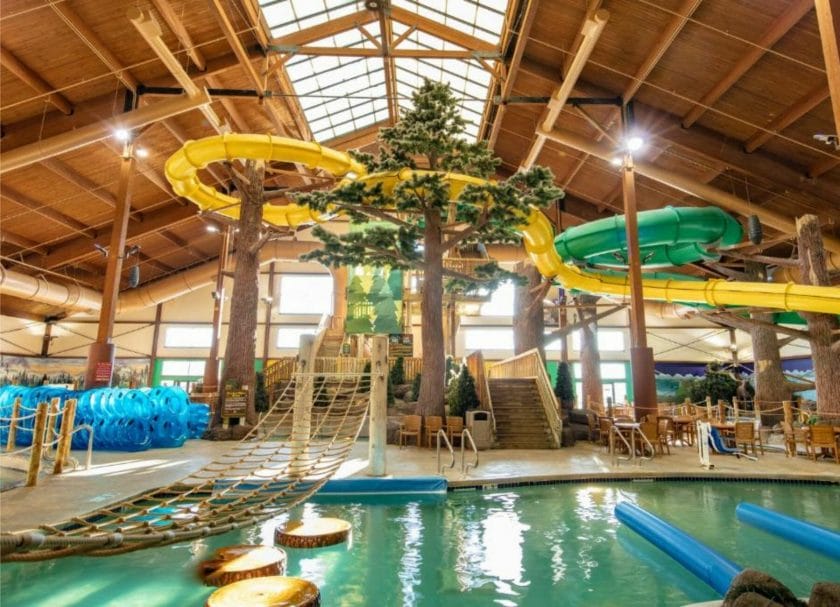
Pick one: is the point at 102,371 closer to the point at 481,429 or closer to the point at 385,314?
the point at 481,429

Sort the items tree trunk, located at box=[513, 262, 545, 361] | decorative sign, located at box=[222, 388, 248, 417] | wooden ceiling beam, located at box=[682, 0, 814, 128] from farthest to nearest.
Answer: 1. tree trunk, located at box=[513, 262, 545, 361]
2. decorative sign, located at box=[222, 388, 248, 417]
3. wooden ceiling beam, located at box=[682, 0, 814, 128]

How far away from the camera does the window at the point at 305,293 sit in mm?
21562

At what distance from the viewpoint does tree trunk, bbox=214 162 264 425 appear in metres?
10.8

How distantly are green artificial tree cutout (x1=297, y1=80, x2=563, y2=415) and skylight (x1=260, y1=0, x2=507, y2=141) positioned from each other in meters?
0.66

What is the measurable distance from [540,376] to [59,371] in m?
20.8

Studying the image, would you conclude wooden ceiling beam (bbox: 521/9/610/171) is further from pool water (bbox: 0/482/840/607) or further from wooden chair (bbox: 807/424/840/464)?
wooden chair (bbox: 807/424/840/464)

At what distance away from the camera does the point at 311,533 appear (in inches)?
159

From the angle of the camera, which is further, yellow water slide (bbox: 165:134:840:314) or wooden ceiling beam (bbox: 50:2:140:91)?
yellow water slide (bbox: 165:134:840:314)

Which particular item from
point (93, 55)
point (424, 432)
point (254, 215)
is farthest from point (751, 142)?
point (93, 55)

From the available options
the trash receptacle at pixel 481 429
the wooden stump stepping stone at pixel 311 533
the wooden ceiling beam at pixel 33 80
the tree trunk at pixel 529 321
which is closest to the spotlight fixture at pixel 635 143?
the tree trunk at pixel 529 321

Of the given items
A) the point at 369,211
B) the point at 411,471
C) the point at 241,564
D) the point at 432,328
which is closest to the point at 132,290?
the point at 369,211

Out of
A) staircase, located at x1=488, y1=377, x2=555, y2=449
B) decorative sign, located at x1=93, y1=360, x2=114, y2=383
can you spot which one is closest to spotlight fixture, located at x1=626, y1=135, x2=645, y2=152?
staircase, located at x1=488, y1=377, x2=555, y2=449

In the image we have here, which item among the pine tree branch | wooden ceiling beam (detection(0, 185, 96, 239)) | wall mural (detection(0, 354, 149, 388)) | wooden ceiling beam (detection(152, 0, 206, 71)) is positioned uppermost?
wooden ceiling beam (detection(152, 0, 206, 71))

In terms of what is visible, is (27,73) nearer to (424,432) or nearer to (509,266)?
(424,432)
